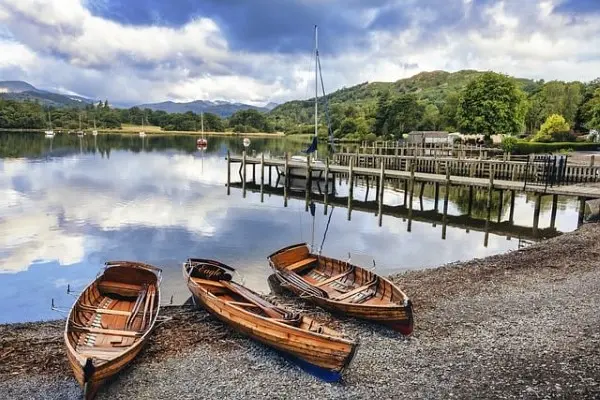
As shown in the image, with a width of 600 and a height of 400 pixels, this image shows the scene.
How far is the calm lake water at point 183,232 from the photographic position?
16562mm

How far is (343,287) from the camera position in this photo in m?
12.3

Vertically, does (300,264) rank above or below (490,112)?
below

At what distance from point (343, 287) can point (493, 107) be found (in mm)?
54239

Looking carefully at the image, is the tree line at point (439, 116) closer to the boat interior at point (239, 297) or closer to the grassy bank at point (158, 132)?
the grassy bank at point (158, 132)

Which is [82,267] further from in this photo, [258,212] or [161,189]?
[161,189]

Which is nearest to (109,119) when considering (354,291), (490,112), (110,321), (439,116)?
(439,116)

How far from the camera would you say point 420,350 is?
954cm

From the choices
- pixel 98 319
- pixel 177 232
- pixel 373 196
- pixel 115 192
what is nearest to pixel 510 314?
pixel 98 319

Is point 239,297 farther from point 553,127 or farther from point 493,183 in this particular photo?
point 553,127

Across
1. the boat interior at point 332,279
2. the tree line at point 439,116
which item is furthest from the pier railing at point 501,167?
the boat interior at point 332,279

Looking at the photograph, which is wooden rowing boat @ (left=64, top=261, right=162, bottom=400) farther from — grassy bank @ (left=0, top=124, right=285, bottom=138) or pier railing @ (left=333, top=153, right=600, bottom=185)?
grassy bank @ (left=0, top=124, right=285, bottom=138)

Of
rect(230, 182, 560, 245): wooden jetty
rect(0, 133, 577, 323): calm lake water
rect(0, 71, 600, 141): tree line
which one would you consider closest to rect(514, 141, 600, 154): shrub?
rect(0, 71, 600, 141): tree line

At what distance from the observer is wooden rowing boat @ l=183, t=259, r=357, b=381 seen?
812 cm

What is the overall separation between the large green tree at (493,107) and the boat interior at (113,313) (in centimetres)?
5592
